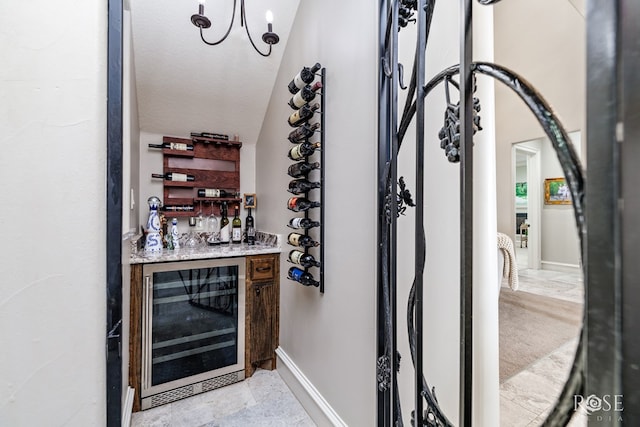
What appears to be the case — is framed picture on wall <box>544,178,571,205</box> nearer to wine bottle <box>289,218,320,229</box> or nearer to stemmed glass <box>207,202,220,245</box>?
wine bottle <box>289,218,320,229</box>

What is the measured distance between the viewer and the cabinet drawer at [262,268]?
6.82 feet

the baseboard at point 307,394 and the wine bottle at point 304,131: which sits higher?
the wine bottle at point 304,131

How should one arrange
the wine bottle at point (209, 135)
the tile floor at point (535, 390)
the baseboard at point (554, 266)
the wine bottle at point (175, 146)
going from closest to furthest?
the tile floor at point (535, 390), the wine bottle at point (175, 146), the wine bottle at point (209, 135), the baseboard at point (554, 266)

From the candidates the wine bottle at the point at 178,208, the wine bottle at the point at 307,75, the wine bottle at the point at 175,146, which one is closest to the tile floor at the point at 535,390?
the wine bottle at the point at 307,75

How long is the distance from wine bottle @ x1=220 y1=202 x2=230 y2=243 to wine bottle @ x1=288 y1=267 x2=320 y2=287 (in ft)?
3.51

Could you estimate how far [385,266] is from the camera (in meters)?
0.90

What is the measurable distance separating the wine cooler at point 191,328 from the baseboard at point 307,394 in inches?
12.8

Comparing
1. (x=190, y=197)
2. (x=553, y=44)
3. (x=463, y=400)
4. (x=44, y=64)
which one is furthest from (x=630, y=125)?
(x=190, y=197)

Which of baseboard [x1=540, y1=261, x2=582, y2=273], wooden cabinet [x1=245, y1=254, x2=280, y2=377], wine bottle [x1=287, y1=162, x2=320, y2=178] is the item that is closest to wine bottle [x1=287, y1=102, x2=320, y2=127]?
wine bottle [x1=287, y1=162, x2=320, y2=178]

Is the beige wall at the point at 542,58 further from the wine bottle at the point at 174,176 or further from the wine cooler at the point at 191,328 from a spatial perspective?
the wine bottle at the point at 174,176

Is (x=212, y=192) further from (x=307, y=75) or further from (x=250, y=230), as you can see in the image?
(x=307, y=75)

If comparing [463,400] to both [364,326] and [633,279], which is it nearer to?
[633,279]

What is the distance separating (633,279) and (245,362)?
2.25 meters

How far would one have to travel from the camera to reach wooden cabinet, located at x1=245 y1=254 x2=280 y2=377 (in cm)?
207
